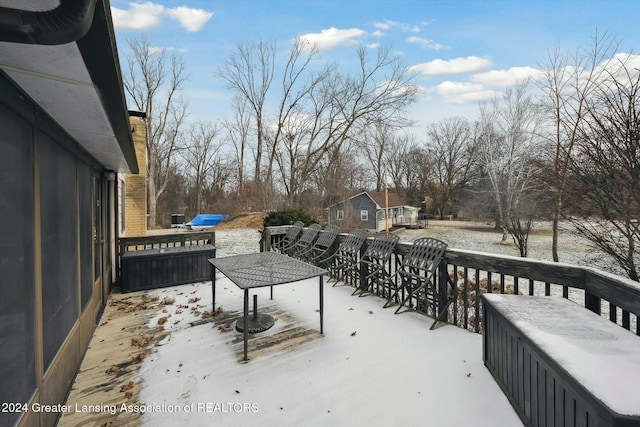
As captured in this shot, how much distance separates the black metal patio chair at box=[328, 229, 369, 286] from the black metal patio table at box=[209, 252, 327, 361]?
4.16 feet

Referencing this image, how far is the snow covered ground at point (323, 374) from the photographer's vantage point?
204 cm

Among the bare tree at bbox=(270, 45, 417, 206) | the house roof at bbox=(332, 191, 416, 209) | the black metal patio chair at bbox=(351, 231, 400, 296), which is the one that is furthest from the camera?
the house roof at bbox=(332, 191, 416, 209)

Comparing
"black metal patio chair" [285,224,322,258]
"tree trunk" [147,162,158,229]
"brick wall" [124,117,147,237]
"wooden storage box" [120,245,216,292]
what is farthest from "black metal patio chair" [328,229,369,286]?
"tree trunk" [147,162,158,229]

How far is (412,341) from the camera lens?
301 centimetres

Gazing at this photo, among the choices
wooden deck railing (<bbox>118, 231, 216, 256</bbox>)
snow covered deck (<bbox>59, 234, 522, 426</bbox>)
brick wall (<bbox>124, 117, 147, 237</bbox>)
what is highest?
brick wall (<bbox>124, 117, 147, 237</bbox>)

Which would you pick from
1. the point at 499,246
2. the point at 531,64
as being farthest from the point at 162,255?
the point at 499,246

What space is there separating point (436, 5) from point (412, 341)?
8.56 m

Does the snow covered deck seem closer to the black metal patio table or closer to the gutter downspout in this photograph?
the black metal patio table

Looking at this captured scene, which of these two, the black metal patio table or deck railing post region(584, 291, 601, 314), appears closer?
deck railing post region(584, 291, 601, 314)

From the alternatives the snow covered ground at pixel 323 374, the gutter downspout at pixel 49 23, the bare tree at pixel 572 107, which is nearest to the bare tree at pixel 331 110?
the bare tree at pixel 572 107

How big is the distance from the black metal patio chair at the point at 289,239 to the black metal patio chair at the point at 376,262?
2.16 m

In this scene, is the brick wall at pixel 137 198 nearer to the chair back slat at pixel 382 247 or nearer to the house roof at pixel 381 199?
the chair back slat at pixel 382 247

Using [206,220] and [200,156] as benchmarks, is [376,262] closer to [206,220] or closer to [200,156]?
[206,220]

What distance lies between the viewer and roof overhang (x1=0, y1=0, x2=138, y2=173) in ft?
3.51
